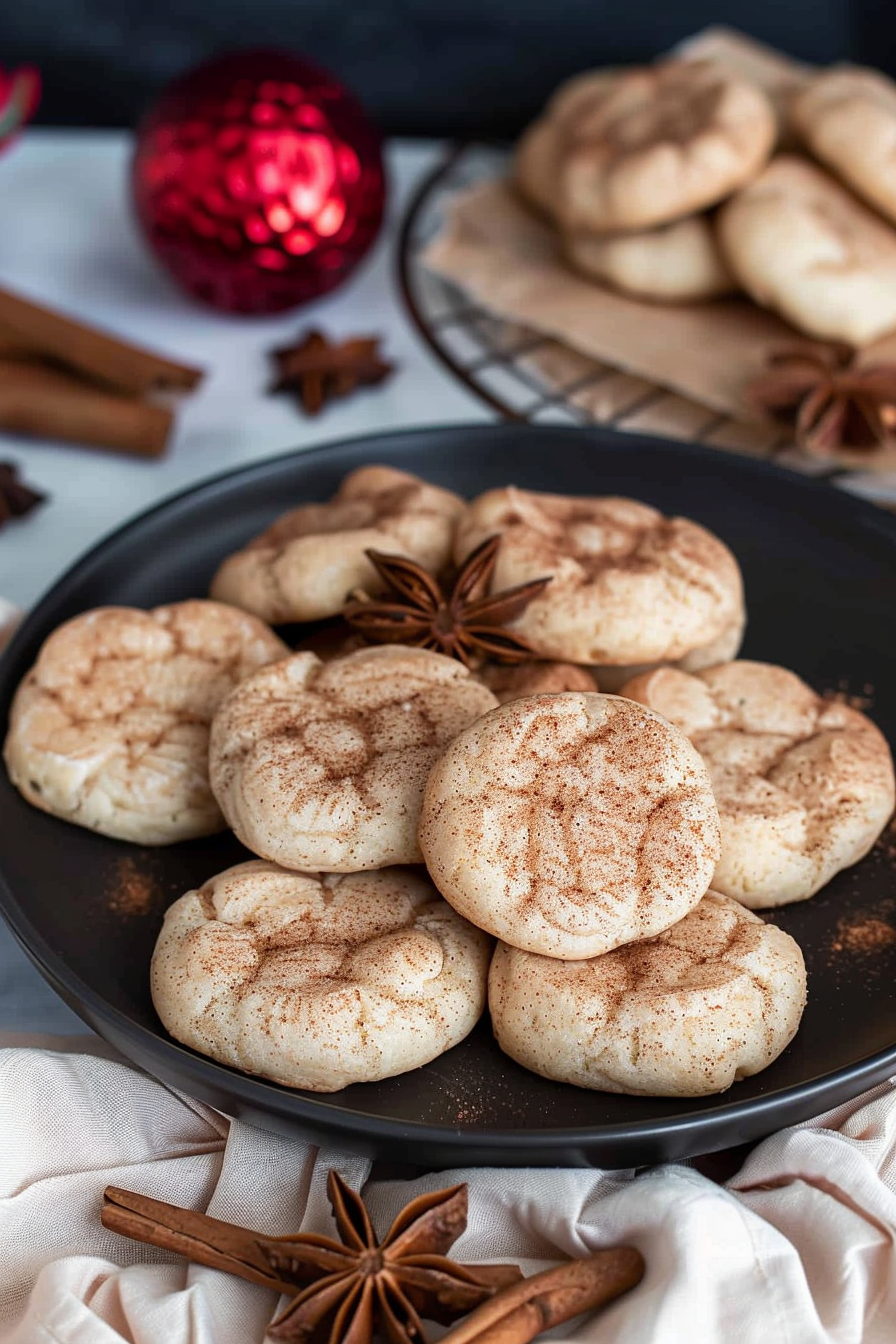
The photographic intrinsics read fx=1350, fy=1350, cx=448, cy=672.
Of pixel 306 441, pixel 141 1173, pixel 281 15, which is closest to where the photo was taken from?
pixel 141 1173

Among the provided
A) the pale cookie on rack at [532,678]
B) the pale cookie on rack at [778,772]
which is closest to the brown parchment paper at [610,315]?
the pale cookie on rack at [778,772]

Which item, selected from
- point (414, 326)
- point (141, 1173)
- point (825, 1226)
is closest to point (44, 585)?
point (414, 326)

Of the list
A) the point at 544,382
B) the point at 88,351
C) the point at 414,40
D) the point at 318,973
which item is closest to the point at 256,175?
the point at 88,351

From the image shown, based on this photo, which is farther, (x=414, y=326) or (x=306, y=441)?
(x=414, y=326)

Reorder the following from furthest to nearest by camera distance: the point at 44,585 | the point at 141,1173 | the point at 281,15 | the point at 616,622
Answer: the point at 281,15 → the point at 44,585 → the point at 616,622 → the point at 141,1173

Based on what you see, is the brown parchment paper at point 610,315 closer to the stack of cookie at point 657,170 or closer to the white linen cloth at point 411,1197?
the stack of cookie at point 657,170

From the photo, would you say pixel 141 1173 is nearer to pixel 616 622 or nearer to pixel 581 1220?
pixel 581 1220

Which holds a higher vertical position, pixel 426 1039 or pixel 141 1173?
pixel 426 1039

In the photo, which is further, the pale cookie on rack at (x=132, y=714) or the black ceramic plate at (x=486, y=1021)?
the pale cookie on rack at (x=132, y=714)

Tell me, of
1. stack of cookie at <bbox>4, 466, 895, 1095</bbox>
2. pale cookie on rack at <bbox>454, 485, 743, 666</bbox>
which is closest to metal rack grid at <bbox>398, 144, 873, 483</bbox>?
pale cookie on rack at <bbox>454, 485, 743, 666</bbox>
